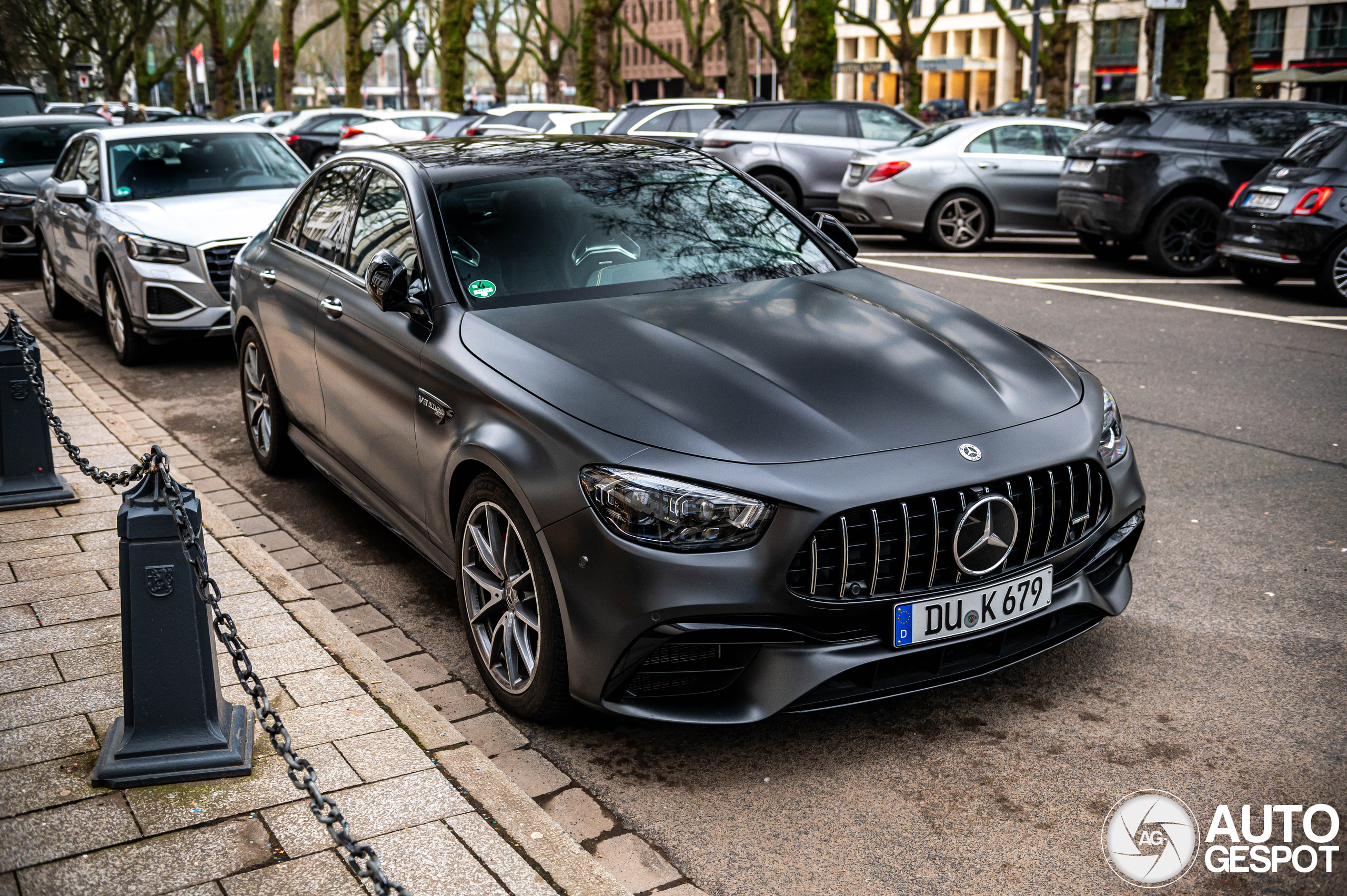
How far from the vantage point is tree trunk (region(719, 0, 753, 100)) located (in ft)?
109

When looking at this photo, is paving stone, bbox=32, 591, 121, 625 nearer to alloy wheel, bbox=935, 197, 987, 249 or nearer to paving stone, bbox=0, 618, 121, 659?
paving stone, bbox=0, 618, 121, 659

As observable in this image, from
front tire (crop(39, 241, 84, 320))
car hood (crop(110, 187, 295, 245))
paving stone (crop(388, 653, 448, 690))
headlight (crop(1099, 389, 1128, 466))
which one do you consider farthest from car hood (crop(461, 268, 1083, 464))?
front tire (crop(39, 241, 84, 320))

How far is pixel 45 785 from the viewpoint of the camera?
3201 millimetres

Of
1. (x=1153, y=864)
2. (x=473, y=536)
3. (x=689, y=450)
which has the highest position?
(x=689, y=450)

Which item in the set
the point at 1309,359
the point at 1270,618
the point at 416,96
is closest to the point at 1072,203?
the point at 1309,359

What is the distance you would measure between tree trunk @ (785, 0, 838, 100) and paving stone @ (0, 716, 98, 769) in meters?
21.8

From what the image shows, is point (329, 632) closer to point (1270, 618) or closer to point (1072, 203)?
point (1270, 618)

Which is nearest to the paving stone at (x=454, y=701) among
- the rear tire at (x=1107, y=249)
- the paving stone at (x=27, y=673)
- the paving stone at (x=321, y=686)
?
the paving stone at (x=321, y=686)

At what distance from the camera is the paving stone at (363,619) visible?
14.8 feet

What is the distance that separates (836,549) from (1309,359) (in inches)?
269

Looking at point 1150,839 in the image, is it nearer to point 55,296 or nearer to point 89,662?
point 89,662

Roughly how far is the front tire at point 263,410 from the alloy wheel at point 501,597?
2.47 m

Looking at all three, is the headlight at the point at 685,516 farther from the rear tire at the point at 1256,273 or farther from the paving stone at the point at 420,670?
the rear tire at the point at 1256,273

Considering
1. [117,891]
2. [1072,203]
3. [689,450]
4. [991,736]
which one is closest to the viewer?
[117,891]
